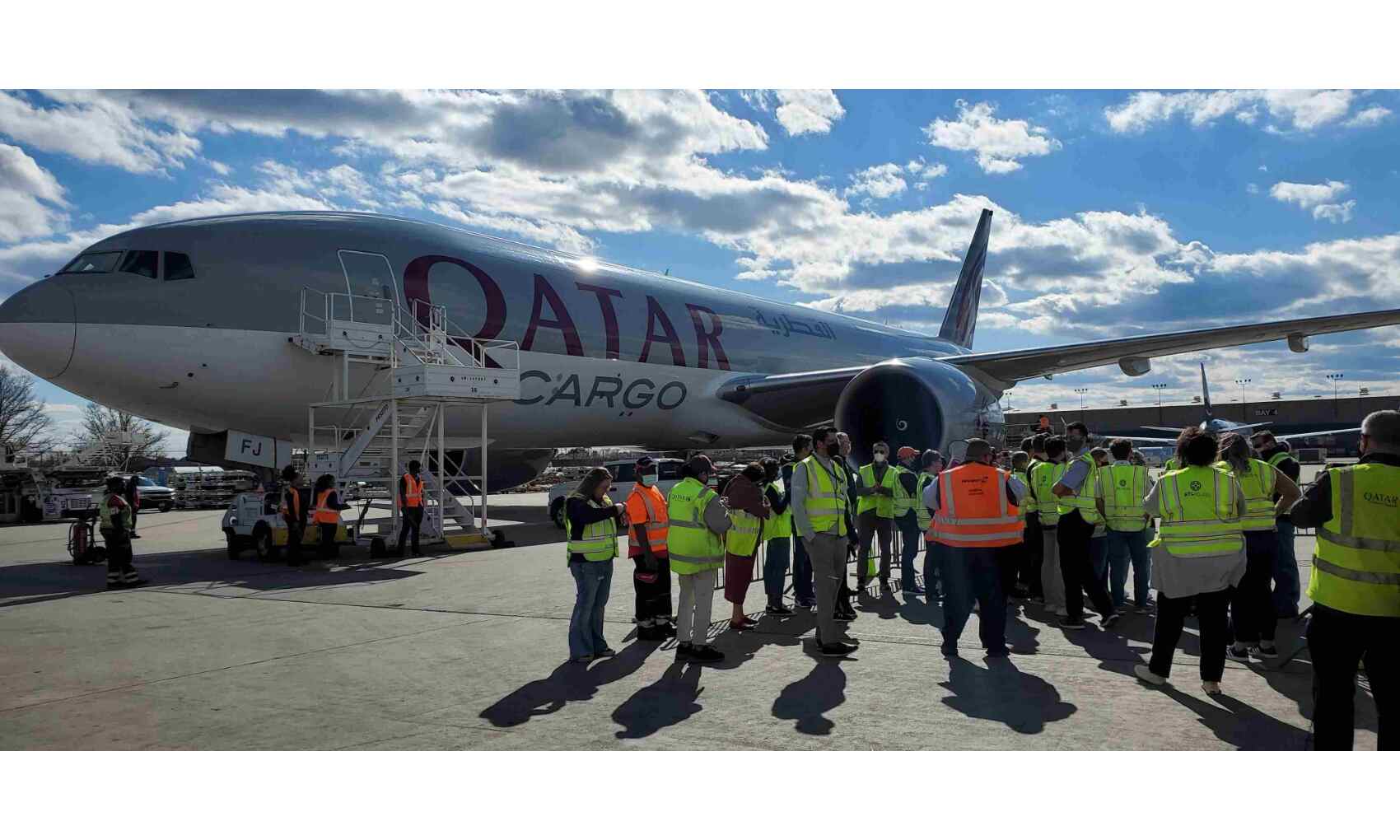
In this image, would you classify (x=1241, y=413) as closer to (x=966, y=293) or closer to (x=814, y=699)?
(x=966, y=293)

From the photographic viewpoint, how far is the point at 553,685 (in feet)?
17.5

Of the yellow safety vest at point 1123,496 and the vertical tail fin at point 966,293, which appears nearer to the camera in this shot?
the yellow safety vest at point 1123,496

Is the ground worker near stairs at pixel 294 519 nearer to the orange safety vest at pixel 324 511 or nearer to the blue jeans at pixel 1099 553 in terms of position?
the orange safety vest at pixel 324 511

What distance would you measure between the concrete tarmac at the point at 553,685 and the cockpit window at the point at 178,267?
454cm

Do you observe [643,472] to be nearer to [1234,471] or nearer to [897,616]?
[897,616]

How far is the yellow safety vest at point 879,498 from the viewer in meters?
8.70

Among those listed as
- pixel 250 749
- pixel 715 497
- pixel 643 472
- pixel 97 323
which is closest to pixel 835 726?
pixel 715 497

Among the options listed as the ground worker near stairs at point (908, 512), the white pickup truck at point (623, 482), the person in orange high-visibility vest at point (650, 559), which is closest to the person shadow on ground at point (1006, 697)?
the person in orange high-visibility vest at point (650, 559)

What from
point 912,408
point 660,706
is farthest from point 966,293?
point 660,706

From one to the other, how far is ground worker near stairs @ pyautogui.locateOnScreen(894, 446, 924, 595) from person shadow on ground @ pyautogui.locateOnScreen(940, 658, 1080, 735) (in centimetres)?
331

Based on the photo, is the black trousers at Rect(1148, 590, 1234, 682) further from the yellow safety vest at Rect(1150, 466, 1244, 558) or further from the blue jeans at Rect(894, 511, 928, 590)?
the blue jeans at Rect(894, 511, 928, 590)

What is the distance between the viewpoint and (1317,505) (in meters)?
3.72

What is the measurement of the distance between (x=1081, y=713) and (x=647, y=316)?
504 inches

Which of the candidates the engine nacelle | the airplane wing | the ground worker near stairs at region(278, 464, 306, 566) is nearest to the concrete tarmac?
the ground worker near stairs at region(278, 464, 306, 566)
